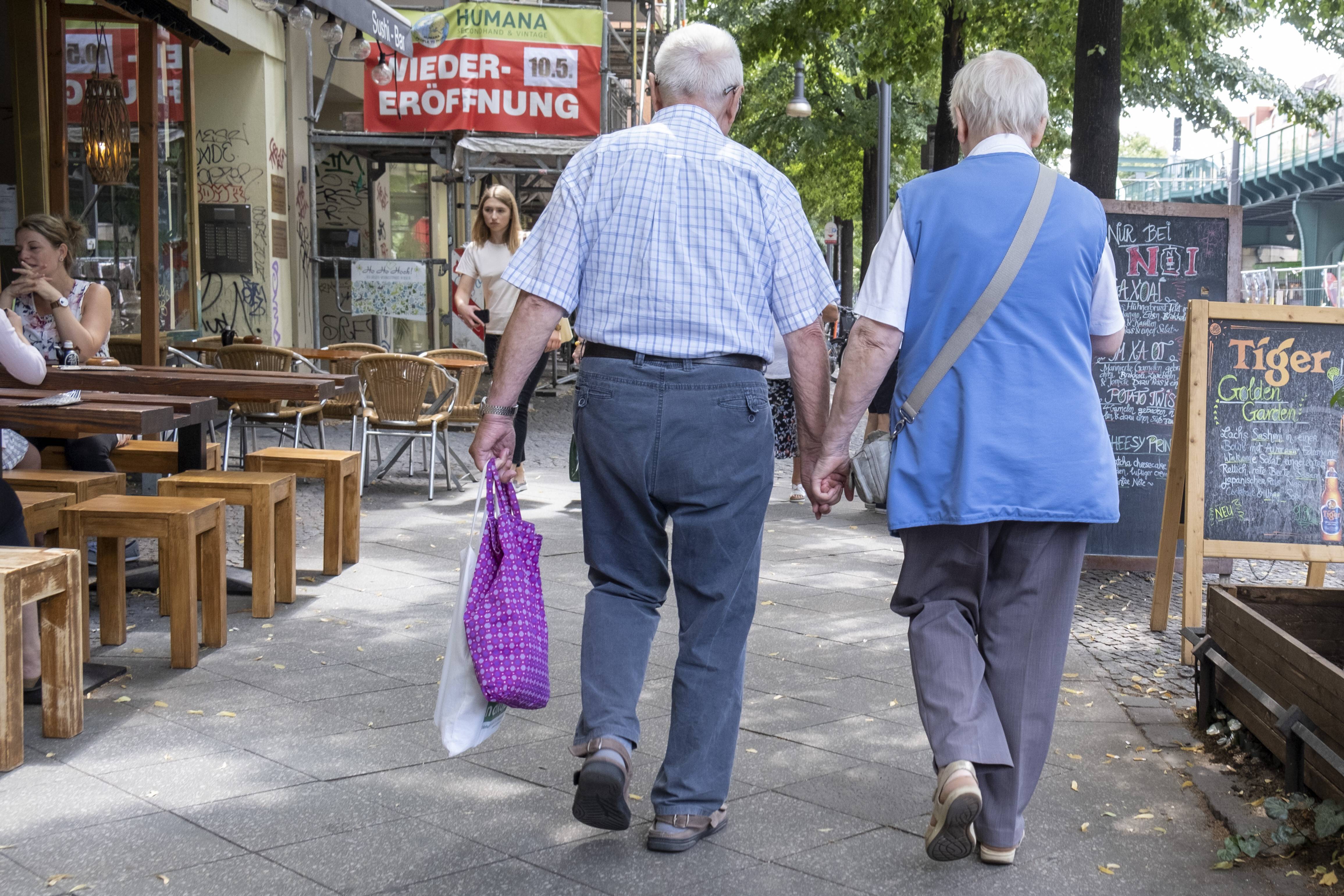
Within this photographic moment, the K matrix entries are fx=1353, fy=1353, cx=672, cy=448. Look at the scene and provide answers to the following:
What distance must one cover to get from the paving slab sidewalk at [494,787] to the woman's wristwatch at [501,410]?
1011mm

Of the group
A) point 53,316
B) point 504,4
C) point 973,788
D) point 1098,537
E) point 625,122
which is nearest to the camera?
point 973,788

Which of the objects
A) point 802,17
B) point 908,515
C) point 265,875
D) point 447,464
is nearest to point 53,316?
point 447,464

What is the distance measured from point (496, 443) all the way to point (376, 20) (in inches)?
270

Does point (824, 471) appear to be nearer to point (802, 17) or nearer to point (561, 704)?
point (561, 704)

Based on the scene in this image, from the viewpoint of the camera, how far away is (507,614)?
3211 millimetres

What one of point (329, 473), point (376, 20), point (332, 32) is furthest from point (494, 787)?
point (332, 32)

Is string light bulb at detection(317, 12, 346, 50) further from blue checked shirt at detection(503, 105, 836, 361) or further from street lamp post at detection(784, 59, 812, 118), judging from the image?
street lamp post at detection(784, 59, 812, 118)

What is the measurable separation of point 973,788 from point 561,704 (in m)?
1.76

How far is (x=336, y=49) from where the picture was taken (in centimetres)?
1478

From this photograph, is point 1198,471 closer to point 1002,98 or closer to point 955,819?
point 1002,98

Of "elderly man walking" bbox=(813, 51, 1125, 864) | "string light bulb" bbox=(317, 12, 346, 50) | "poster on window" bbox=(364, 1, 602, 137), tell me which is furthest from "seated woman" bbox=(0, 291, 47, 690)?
"poster on window" bbox=(364, 1, 602, 137)

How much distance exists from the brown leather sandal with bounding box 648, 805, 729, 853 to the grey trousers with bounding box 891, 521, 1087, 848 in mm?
580

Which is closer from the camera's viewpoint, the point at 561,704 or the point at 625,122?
the point at 561,704

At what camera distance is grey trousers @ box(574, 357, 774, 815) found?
3.08m
